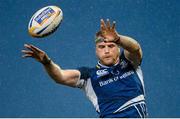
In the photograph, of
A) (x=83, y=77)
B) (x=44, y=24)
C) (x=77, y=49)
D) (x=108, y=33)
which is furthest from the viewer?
(x=77, y=49)

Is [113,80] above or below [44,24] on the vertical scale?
below

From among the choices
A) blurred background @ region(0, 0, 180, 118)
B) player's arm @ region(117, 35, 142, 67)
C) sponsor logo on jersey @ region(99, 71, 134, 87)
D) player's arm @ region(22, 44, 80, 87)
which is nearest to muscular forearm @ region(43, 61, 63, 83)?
player's arm @ region(22, 44, 80, 87)

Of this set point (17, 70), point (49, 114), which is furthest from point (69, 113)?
point (17, 70)

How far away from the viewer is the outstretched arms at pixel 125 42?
3.38 meters

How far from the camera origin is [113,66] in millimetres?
3771

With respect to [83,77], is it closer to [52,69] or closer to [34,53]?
[52,69]

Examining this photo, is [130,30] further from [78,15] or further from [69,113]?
[69,113]

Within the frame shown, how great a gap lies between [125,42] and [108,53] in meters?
0.25

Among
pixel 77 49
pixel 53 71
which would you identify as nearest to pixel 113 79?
pixel 53 71

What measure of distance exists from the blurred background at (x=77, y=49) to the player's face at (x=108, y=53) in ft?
4.32

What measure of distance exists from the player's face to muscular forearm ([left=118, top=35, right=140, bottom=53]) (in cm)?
16

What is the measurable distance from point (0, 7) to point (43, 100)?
89 centimetres

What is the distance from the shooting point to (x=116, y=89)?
146 inches

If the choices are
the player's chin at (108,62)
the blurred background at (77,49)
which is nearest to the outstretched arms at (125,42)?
the player's chin at (108,62)
